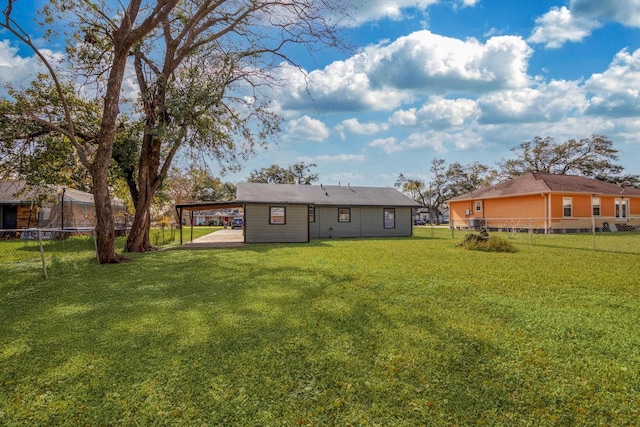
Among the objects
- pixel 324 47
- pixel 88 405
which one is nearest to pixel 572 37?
pixel 324 47

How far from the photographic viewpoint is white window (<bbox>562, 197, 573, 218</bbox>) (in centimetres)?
2234

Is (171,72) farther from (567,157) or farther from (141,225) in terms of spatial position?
(567,157)

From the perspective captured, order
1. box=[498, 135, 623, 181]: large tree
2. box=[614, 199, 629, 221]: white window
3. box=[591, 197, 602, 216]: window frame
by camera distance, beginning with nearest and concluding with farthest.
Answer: box=[591, 197, 602, 216]: window frame, box=[614, 199, 629, 221]: white window, box=[498, 135, 623, 181]: large tree

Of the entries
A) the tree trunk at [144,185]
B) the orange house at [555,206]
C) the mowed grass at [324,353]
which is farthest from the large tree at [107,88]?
the orange house at [555,206]

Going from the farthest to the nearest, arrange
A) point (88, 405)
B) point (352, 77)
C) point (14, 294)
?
point (352, 77) < point (14, 294) < point (88, 405)

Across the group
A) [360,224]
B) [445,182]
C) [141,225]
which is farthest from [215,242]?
[445,182]

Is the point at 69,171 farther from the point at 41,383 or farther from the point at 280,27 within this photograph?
the point at 41,383

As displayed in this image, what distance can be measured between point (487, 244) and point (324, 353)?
35.7 feet

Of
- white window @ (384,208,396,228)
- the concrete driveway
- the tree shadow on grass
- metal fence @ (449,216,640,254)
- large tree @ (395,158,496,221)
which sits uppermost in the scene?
large tree @ (395,158,496,221)

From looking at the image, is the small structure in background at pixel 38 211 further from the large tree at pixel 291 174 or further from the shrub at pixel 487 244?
the large tree at pixel 291 174

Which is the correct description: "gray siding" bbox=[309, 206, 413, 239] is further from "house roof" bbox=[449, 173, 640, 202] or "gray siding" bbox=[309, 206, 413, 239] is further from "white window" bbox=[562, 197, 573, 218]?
"white window" bbox=[562, 197, 573, 218]

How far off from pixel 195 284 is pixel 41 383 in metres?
3.94

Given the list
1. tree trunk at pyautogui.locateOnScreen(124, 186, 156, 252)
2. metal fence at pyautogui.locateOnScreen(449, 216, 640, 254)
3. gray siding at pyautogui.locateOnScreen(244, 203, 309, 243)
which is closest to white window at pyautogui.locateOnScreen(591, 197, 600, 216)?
metal fence at pyautogui.locateOnScreen(449, 216, 640, 254)

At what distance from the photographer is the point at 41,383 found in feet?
9.72
